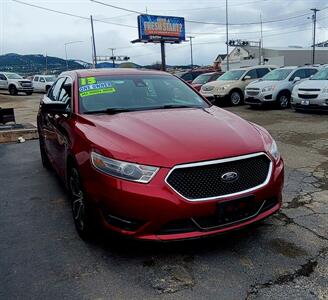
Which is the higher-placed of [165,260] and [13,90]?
[165,260]

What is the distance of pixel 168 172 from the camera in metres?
3.09

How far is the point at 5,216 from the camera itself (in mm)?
4625

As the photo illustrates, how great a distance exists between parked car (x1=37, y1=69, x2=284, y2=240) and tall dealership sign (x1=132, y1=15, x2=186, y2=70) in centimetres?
3839

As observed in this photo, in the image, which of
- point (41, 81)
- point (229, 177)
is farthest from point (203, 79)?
point (41, 81)

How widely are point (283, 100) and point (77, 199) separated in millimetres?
12604

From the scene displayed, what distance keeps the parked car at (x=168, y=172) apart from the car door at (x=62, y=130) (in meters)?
0.18

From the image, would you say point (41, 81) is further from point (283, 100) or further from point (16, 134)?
point (16, 134)

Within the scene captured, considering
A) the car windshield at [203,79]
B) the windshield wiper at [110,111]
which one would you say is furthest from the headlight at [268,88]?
the windshield wiper at [110,111]

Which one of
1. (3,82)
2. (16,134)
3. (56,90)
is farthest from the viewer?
(3,82)

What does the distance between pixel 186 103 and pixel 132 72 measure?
0.92 m

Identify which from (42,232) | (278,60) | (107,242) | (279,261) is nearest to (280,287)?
(279,261)

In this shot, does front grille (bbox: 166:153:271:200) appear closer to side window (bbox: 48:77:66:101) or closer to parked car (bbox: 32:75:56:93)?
side window (bbox: 48:77:66:101)

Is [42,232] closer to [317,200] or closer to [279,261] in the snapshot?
[279,261]

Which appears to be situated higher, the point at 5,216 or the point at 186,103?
the point at 186,103
